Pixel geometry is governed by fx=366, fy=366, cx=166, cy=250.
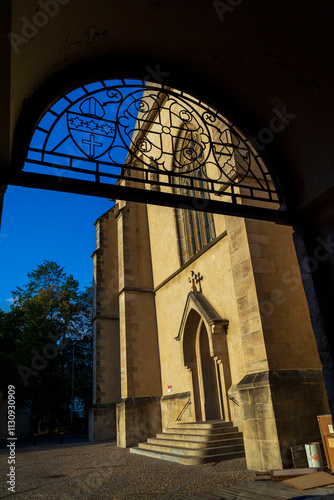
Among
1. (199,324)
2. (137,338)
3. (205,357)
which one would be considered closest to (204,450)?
(205,357)

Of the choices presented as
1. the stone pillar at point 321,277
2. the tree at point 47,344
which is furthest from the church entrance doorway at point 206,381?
the tree at point 47,344

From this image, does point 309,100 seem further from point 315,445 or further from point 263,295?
point 315,445

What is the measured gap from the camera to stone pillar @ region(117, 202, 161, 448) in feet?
41.3

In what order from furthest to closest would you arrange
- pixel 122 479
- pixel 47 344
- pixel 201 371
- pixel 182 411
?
pixel 47 344, pixel 182 411, pixel 201 371, pixel 122 479

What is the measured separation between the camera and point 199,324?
11609 mm

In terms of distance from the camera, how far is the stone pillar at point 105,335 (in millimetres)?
16348

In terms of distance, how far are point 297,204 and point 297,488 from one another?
12.4 ft

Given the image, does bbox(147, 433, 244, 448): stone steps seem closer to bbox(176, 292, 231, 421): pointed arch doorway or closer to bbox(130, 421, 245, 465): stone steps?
bbox(130, 421, 245, 465): stone steps

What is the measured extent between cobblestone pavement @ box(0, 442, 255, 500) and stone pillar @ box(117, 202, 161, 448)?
10.5 feet

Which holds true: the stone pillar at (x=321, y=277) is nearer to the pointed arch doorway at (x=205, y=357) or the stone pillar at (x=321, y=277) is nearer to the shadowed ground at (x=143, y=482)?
the shadowed ground at (x=143, y=482)

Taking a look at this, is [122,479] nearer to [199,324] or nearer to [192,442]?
[192,442]

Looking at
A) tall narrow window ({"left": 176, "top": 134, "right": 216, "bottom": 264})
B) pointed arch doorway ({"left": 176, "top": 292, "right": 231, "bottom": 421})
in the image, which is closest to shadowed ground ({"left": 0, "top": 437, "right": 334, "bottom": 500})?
pointed arch doorway ({"left": 176, "top": 292, "right": 231, "bottom": 421})

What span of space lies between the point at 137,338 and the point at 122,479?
280 inches

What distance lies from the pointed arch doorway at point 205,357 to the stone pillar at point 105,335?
22.2ft
